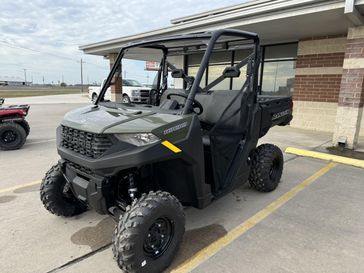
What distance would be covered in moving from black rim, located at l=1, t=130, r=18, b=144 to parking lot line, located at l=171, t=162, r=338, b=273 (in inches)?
227

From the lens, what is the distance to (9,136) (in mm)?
6652

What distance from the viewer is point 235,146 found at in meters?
3.42

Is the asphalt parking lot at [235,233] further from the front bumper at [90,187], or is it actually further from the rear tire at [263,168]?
the front bumper at [90,187]

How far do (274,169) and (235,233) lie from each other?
1.60 metres

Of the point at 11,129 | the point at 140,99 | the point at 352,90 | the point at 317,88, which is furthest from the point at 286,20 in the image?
the point at 11,129

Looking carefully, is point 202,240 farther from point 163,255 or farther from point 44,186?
point 44,186

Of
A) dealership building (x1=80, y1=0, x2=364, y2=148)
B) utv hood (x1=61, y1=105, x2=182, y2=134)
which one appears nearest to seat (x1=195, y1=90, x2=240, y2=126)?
utv hood (x1=61, y1=105, x2=182, y2=134)

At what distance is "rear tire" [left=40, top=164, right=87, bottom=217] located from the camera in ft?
10.3

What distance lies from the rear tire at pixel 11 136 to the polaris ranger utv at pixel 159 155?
416cm

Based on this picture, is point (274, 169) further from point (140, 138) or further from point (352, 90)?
point (352, 90)

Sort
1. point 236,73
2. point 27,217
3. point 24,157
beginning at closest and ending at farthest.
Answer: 1. point 236,73
2. point 27,217
3. point 24,157

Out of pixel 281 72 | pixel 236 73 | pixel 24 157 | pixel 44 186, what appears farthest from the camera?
pixel 281 72

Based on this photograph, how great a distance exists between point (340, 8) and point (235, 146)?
4.68 meters

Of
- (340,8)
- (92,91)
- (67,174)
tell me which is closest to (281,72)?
(340,8)
